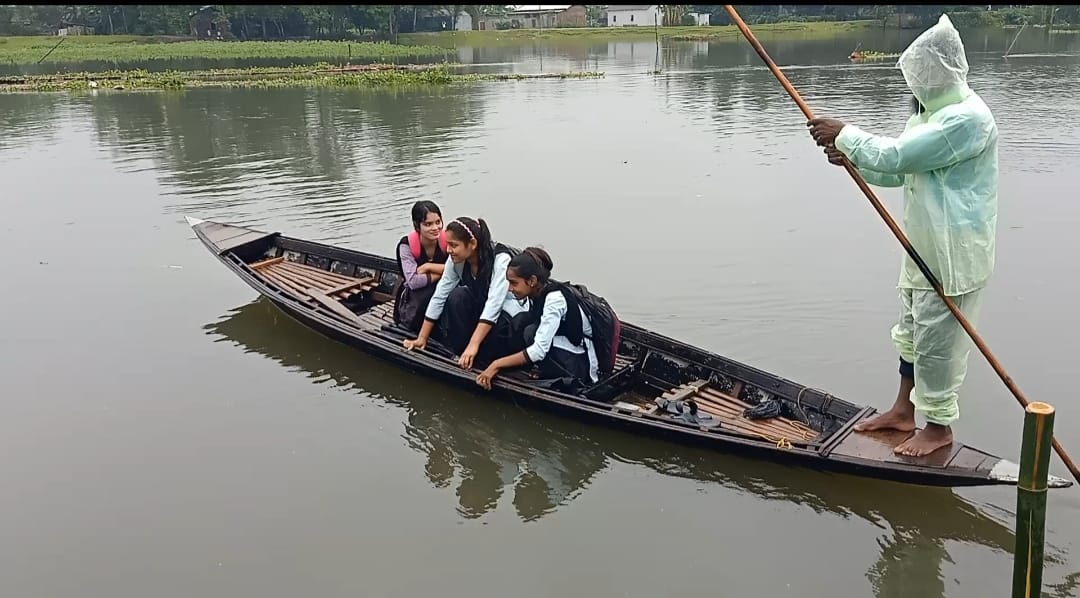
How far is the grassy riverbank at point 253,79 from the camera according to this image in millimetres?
28109

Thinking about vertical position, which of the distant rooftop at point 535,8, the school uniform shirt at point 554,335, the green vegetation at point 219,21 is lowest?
the school uniform shirt at point 554,335

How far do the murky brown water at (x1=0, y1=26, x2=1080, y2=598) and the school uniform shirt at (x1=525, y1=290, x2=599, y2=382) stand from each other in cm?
55

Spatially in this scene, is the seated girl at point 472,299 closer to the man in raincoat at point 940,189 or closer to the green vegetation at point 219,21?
the man in raincoat at point 940,189

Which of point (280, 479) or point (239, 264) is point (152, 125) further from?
point (280, 479)

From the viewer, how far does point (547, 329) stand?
5.30m

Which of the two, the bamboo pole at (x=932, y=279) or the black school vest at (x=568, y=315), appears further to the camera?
the black school vest at (x=568, y=315)

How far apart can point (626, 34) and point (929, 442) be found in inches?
2346

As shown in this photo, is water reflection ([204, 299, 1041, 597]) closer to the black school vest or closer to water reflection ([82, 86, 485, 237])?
the black school vest

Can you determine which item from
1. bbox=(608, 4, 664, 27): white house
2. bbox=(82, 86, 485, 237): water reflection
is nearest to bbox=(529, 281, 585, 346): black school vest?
bbox=(82, 86, 485, 237): water reflection

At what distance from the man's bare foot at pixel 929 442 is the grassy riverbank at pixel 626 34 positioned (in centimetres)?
4656

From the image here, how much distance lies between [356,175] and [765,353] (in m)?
8.86

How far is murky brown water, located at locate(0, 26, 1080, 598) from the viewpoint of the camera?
4430mm

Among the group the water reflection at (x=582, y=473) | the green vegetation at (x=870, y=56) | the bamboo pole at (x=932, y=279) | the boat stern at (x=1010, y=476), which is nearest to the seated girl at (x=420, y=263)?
the water reflection at (x=582, y=473)

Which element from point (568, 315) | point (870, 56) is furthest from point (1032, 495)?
point (870, 56)
